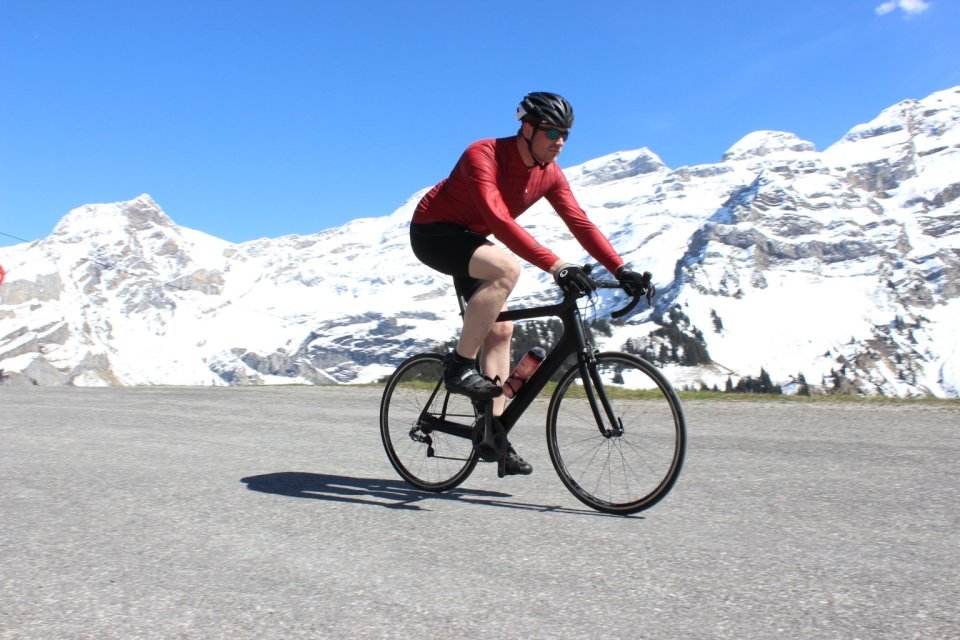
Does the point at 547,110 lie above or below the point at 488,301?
above

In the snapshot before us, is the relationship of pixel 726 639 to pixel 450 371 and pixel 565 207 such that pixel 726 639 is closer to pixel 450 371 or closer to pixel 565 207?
pixel 450 371

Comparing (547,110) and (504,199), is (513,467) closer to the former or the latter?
(504,199)


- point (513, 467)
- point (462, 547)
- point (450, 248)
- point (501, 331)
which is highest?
point (450, 248)

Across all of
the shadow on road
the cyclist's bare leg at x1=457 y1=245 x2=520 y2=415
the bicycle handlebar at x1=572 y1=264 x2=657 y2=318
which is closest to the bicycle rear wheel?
the shadow on road

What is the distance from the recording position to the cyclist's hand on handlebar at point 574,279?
476 centimetres

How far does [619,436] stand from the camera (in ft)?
16.4

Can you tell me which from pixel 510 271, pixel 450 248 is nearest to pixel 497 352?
pixel 510 271

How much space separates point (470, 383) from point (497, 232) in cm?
102

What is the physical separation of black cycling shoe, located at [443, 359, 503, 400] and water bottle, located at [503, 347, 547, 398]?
7cm

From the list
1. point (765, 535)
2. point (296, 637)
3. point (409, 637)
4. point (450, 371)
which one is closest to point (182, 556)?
point (296, 637)

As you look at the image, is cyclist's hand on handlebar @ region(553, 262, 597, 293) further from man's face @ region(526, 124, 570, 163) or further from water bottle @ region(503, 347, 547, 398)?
man's face @ region(526, 124, 570, 163)

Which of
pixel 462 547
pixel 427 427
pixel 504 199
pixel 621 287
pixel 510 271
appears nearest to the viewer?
pixel 462 547

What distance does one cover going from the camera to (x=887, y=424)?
29.1 ft

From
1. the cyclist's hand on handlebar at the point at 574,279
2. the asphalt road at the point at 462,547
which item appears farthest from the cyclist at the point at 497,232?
the asphalt road at the point at 462,547
